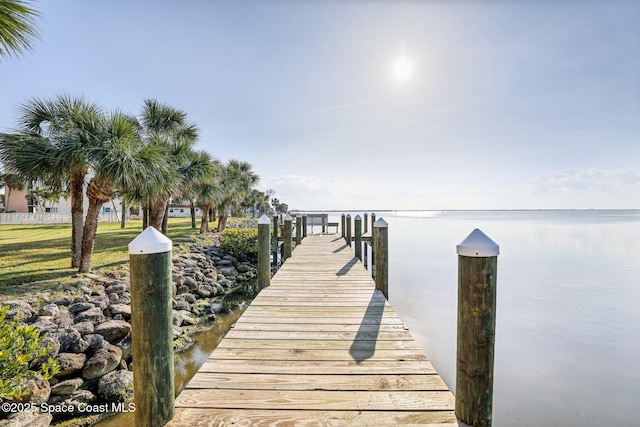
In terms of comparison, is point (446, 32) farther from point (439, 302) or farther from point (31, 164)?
point (31, 164)

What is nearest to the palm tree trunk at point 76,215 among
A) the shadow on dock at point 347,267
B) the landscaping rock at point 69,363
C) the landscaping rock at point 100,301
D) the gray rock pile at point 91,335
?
the gray rock pile at point 91,335

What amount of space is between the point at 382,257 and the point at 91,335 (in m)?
5.28

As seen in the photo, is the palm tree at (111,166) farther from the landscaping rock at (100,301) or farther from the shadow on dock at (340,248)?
the shadow on dock at (340,248)

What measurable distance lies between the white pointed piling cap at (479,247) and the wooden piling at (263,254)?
4015mm

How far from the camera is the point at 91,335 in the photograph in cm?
510

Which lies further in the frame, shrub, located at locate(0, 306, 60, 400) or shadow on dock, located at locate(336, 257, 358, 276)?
shadow on dock, located at locate(336, 257, 358, 276)

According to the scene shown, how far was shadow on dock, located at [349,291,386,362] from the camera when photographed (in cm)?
287

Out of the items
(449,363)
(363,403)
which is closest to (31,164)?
(363,403)

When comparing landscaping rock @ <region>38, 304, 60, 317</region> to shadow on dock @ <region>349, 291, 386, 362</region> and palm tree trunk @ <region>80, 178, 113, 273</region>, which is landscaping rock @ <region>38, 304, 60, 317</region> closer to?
palm tree trunk @ <region>80, 178, 113, 273</region>

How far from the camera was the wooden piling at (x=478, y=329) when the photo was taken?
1885 mm

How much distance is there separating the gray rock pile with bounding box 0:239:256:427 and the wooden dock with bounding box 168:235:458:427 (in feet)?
8.68

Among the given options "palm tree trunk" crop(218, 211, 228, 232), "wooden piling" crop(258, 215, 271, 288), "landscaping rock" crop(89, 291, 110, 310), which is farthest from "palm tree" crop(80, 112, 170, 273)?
"palm tree trunk" crop(218, 211, 228, 232)

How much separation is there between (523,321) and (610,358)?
8.06 feet

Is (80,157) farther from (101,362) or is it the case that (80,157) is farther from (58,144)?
(101,362)
